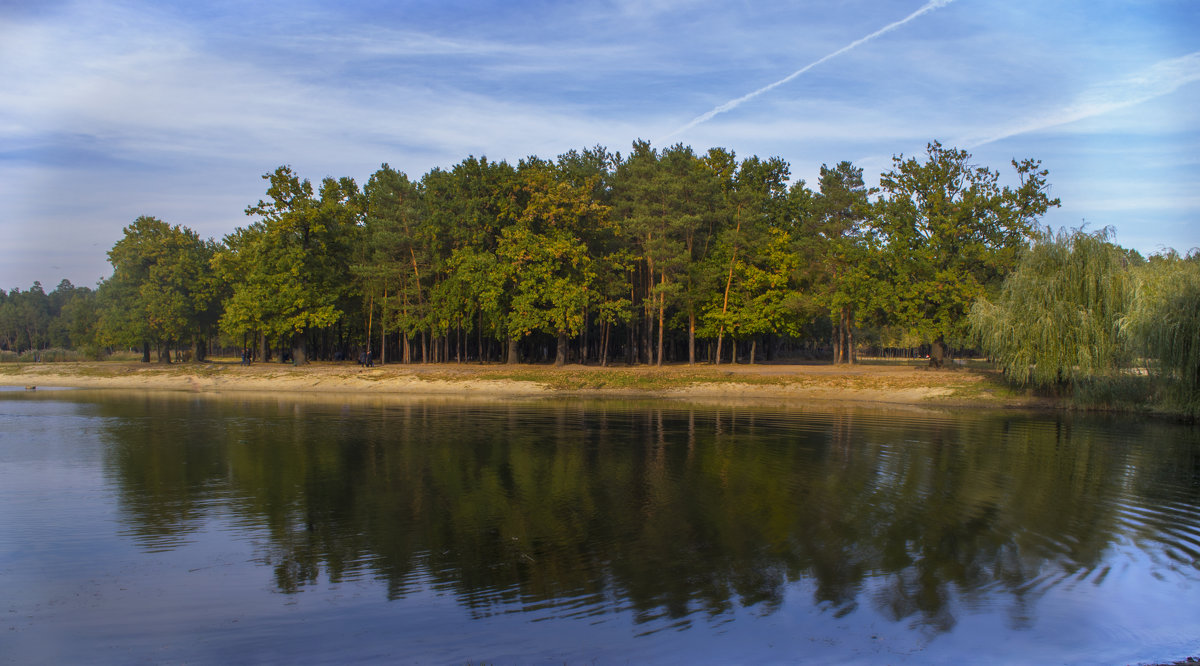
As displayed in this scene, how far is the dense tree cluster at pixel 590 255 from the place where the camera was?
5081cm

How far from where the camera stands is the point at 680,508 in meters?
15.2

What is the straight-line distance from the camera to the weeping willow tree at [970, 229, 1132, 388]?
3350cm

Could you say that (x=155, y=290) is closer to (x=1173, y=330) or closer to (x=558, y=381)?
(x=558, y=381)

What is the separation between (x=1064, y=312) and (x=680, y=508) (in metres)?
28.0

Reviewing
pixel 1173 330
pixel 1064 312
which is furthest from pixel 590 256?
pixel 1173 330

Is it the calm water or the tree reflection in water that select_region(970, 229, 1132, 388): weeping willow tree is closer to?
the tree reflection in water

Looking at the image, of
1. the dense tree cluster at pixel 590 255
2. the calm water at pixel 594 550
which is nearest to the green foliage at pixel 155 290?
the dense tree cluster at pixel 590 255

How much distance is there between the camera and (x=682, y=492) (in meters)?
16.8

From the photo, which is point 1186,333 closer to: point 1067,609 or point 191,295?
point 1067,609

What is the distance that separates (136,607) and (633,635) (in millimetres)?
6404

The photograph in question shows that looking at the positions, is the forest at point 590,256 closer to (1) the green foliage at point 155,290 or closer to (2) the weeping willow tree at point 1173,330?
(1) the green foliage at point 155,290

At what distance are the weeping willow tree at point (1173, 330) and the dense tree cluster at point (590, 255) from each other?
15887 mm

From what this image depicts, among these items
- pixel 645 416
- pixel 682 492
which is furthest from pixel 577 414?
pixel 682 492

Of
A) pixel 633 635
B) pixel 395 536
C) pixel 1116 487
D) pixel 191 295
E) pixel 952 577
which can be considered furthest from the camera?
pixel 191 295
